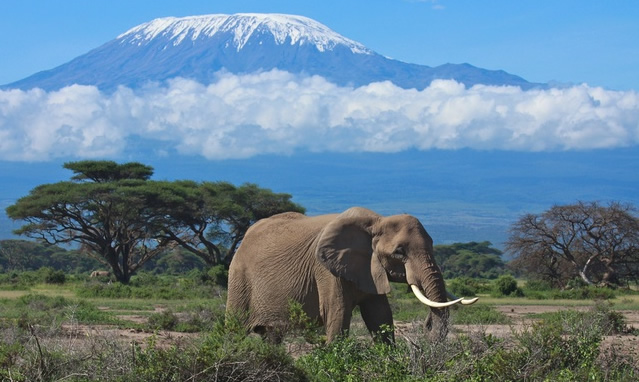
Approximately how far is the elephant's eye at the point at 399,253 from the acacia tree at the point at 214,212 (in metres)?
32.1

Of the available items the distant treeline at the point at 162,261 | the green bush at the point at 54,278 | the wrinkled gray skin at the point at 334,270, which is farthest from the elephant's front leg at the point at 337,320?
the distant treeline at the point at 162,261

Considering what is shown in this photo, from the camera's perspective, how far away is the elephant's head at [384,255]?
10.4m

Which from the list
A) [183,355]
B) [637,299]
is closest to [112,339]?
[183,355]

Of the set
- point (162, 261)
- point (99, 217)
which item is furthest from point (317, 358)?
point (162, 261)

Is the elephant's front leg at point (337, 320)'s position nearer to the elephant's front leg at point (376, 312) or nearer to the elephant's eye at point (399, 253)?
the elephant's front leg at point (376, 312)

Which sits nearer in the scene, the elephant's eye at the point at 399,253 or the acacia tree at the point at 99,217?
the elephant's eye at the point at 399,253

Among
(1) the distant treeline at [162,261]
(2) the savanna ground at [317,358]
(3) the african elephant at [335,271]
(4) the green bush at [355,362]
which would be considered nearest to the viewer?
(2) the savanna ground at [317,358]

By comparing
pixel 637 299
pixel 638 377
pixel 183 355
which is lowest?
pixel 637 299

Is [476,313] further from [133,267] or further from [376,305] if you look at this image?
[133,267]

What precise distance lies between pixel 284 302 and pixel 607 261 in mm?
27944

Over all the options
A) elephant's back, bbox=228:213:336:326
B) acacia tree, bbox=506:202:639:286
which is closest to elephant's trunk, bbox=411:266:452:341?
elephant's back, bbox=228:213:336:326

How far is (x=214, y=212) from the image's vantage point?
141ft

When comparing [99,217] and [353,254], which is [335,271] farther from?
[99,217]

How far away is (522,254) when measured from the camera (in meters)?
38.3
